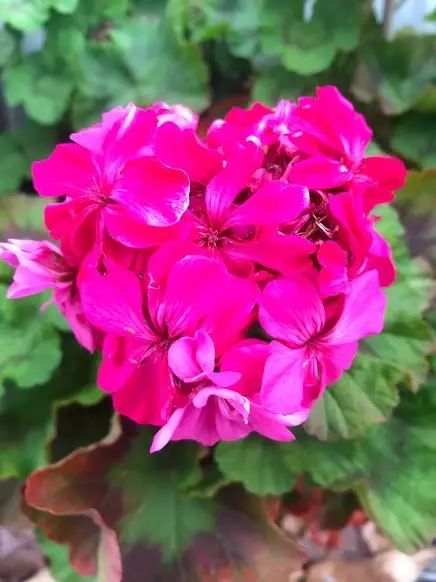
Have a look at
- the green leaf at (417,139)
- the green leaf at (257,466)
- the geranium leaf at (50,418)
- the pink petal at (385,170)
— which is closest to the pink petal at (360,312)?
the pink petal at (385,170)

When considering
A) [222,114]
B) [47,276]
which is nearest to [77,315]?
[47,276]

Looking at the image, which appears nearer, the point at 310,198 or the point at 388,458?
the point at 310,198

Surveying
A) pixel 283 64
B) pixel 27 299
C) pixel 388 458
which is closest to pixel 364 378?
pixel 388 458

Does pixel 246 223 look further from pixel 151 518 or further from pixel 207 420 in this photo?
pixel 151 518

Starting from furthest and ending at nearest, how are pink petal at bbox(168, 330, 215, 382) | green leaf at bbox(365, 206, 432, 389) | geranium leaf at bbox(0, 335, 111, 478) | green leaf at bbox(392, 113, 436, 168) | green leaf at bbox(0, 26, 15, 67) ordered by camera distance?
green leaf at bbox(0, 26, 15, 67), green leaf at bbox(392, 113, 436, 168), geranium leaf at bbox(0, 335, 111, 478), green leaf at bbox(365, 206, 432, 389), pink petal at bbox(168, 330, 215, 382)

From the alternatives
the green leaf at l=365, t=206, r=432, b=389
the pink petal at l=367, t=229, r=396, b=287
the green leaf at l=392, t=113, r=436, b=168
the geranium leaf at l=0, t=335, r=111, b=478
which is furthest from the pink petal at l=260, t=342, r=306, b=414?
the green leaf at l=392, t=113, r=436, b=168

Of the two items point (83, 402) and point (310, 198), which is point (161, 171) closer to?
point (310, 198)

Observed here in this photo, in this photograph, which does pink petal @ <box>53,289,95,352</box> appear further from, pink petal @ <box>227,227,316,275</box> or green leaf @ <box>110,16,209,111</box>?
green leaf @ <box>110,16,209,111</box>
